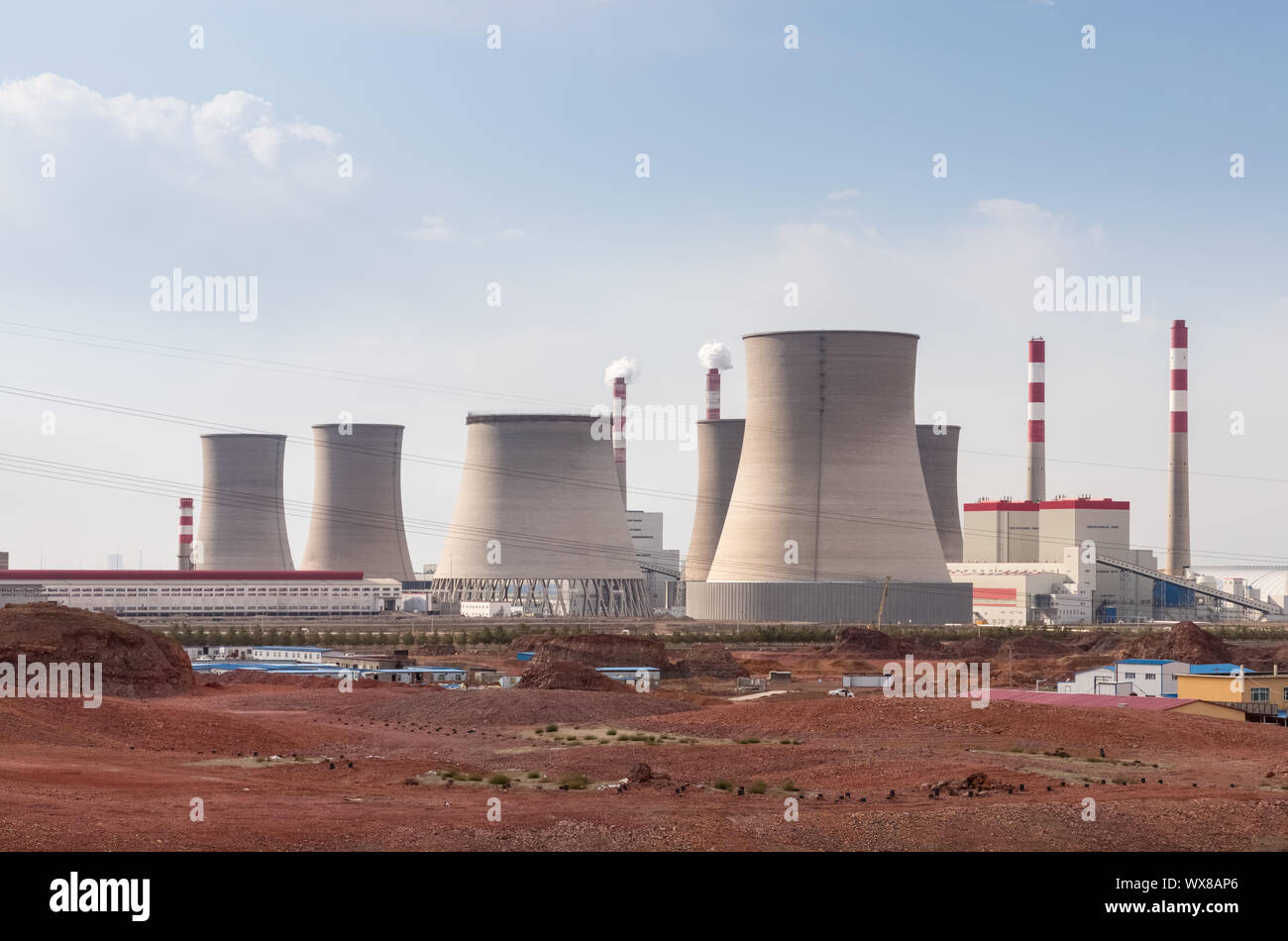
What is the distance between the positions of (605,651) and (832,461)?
12.1 meters

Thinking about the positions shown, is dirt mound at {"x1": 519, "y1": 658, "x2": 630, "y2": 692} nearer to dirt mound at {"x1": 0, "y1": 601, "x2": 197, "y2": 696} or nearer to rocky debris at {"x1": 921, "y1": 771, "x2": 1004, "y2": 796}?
dirt mound at {"x1": 0, "y1": 601, "x2": 197, "y2": 696}

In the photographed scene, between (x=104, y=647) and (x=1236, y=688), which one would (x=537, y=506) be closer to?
(x=104, y=647)

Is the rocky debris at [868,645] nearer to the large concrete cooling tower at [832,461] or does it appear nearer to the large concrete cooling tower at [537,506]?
the large concrete cooling tower at [832,461]

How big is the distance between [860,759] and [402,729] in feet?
26.8

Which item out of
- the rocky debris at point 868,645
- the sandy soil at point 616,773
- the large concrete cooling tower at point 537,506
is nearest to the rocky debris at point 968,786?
the sandy soil at point 616,773

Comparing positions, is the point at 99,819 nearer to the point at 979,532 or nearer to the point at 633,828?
the point at 633,828

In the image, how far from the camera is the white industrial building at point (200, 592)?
6225 centimetres

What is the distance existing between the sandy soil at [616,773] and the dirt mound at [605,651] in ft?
26.2

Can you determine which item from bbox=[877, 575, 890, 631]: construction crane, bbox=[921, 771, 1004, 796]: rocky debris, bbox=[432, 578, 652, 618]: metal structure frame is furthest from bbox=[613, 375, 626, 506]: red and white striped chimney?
bbox=[921, 771, 1004, 796]: rocky debris

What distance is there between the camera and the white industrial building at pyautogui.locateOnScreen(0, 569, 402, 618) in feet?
204

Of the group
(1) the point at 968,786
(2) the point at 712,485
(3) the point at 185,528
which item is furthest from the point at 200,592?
(1) the point at 968,786

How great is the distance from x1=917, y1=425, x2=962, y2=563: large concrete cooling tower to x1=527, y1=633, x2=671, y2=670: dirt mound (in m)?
31.8

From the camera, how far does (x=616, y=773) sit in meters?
19.3

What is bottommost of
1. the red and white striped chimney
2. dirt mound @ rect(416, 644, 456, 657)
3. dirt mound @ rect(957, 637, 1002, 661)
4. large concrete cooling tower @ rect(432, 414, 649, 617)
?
dirt mound @ rect(416, 644, 456, 657)
